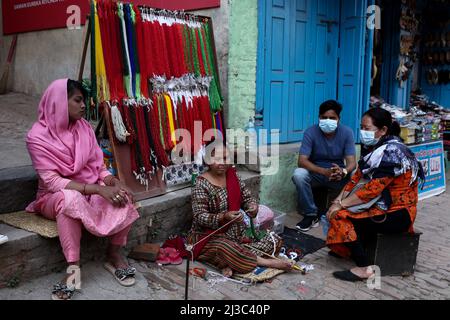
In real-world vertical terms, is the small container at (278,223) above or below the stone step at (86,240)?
below

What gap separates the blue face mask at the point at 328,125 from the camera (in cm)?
445

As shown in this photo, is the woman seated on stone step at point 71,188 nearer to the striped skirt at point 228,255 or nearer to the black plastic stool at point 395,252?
the striped skirt at point 228,255

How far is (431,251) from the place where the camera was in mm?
3969

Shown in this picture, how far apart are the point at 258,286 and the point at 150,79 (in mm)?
2002

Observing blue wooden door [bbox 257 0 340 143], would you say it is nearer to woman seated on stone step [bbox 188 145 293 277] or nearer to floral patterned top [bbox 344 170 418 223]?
woman seated on stone step [bbox 188 145 293 277]

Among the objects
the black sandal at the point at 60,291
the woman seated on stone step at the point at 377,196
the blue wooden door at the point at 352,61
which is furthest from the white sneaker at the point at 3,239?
the blue wooden door at the point at 352,61

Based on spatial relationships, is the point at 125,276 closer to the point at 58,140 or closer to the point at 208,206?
the point at 208,206

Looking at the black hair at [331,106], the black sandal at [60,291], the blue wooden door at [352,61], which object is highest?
the blue wooden door at [352,61]

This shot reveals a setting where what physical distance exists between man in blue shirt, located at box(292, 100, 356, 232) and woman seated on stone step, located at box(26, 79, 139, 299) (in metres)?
2.07

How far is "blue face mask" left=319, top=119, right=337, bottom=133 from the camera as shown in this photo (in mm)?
4453

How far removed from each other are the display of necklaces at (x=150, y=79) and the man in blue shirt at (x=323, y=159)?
1.00 meters

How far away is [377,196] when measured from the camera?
3311 millimetres
